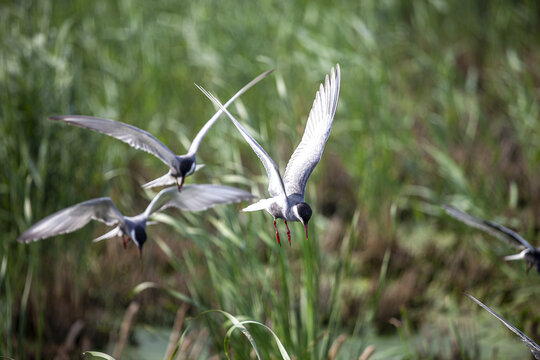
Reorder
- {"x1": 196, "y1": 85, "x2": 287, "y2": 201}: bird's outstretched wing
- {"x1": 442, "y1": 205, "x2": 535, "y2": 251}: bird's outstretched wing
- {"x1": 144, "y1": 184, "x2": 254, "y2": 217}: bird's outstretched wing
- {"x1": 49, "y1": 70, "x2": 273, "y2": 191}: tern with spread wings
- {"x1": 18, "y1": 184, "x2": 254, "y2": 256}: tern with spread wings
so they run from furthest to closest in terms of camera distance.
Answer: {"x1": 442, "y1": 205, "x2": 535, "y2": 251}: bird's outstretched wing
{"x1": 144, "y1": 184, "x2": 254, "y2": 217}: bird's outstretched wing
{"x1": 18, "y1": 184, "x2": 254, "y2": 256}: tern with spread wings
{"x1": 49, "y1": 70, "x2": 273, "y2": 191}: tern with spread wings
{"x1": 196, "y1": 85, "x2": 287, "y2": 201}: bird's outstretched wing

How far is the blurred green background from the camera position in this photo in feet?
7.25

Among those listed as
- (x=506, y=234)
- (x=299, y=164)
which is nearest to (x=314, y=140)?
(x=299, y=164)

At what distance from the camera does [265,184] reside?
2426 mm

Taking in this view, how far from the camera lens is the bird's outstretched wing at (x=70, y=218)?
1.02 meters

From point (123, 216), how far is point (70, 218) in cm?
11

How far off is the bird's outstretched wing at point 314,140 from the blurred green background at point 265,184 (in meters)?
0.76

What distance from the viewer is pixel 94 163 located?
112 inches

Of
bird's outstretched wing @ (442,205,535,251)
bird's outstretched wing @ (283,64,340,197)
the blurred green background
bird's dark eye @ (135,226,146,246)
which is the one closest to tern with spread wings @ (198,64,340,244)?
bird's outstretched wing @ (283,64,340,197)

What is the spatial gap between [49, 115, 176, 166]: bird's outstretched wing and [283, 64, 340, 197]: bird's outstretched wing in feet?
0.68

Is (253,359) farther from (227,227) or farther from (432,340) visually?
(432,340)

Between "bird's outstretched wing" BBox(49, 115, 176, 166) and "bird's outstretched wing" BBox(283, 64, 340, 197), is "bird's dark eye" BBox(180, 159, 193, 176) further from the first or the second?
"bird's outstretched wing" BBox(283, 64, 340, 197)

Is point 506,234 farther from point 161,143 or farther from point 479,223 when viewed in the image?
point 161,143

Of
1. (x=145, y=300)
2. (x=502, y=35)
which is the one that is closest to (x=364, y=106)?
(x=145, y=300)

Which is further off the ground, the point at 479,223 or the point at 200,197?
the point at 200,197
